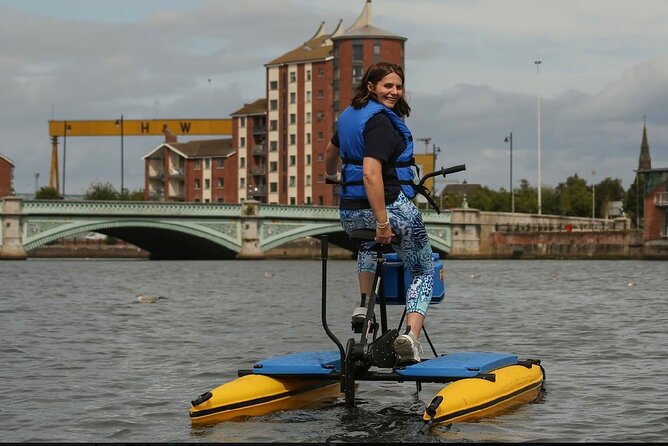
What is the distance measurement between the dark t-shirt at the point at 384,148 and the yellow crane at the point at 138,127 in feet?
387

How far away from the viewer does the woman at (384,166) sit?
30.1 feet

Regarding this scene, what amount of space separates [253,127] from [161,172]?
21932 mm

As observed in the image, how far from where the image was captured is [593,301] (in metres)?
30.3

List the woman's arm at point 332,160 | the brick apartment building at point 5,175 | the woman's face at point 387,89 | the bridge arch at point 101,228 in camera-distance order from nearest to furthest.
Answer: the woman's face at point 387,89 → the woman's arm at point 332,160 → the bridge arch at point 101,228 → the brick apartment building at point 5,175

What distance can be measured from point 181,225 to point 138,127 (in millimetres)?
49359

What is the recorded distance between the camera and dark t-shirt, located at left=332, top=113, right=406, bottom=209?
9109 mm

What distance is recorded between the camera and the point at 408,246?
9.59 meters

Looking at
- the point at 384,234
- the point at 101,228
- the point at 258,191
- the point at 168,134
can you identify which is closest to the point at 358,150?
the point at 384,234

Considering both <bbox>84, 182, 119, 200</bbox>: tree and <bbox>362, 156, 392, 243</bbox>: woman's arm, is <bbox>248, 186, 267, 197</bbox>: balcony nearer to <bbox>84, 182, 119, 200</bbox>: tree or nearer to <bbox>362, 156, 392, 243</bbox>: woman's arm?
<bbox>84, 182, 119, 200</bbox>: tree

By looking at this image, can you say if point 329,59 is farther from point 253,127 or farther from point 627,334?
point 627,334

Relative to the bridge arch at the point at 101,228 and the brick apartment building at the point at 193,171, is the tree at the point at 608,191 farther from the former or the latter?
the bridge arch at the point at 101,228

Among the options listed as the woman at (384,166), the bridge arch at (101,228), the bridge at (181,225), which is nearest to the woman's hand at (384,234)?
the woman at (384,166)

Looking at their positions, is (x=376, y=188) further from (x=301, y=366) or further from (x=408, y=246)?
(x=301, y=366)

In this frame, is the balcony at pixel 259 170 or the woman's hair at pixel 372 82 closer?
the woman's hair at pixel 372 82
